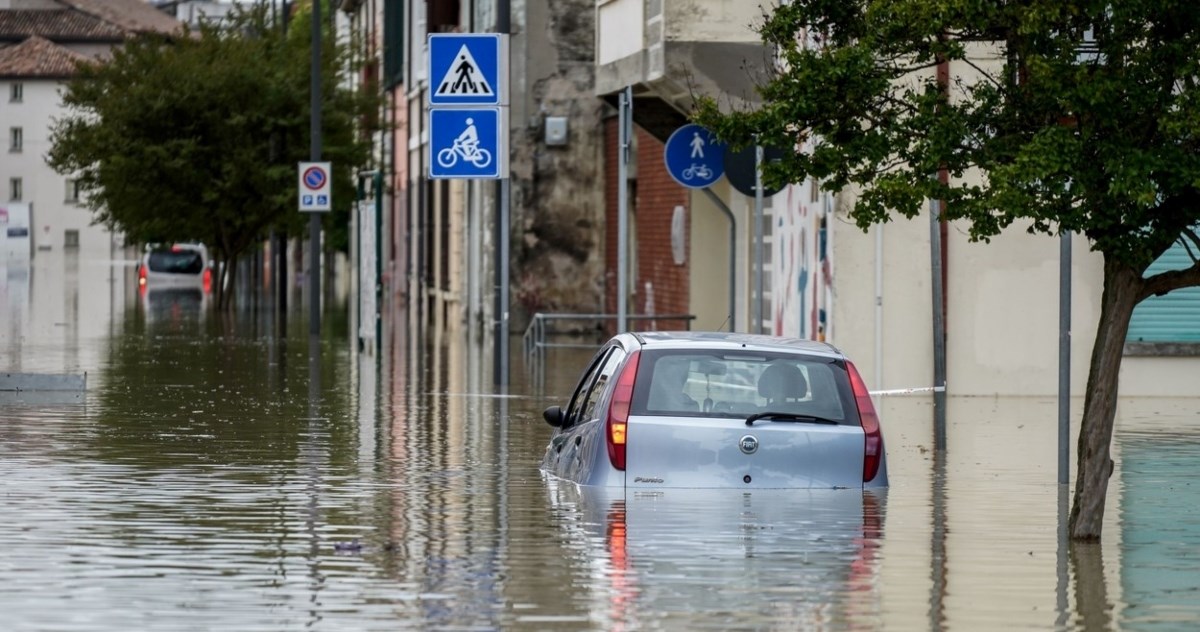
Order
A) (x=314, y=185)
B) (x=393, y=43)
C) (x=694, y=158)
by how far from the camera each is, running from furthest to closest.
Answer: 1. (x=393, y=43)
2. (x=314, y=185)
3. (x=694, y=158)

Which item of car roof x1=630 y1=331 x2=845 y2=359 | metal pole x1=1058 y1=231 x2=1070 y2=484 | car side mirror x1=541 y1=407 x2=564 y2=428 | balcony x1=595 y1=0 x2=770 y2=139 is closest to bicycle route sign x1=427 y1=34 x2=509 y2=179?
balcony x1=595 y1=0 x2=770 y2=139

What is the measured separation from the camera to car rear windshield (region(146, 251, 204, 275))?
73000 mm

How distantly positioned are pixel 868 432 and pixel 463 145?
44.2 feet

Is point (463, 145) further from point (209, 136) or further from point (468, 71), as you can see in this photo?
point (209, 136)

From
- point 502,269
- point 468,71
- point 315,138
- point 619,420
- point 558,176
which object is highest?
point 315,138

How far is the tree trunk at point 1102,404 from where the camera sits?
12.2 meters

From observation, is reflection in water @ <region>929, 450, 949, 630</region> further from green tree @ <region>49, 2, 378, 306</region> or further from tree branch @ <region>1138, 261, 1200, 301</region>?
green tree @ <region>49, 2, 378, 306</region>

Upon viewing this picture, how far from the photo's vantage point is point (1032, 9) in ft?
38.2

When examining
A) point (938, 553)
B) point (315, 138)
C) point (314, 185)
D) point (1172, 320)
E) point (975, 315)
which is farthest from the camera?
point (315, 138)

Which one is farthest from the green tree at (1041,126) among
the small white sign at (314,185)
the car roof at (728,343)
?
the small white sign at (314,185)

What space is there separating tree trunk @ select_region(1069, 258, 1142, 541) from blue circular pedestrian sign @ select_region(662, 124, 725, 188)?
962 cm

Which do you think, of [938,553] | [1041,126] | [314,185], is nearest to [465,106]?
[1041,126]

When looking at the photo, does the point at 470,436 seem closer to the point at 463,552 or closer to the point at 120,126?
the point at 463,552

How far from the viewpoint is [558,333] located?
40.7m
